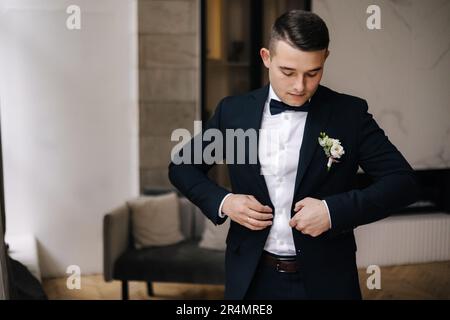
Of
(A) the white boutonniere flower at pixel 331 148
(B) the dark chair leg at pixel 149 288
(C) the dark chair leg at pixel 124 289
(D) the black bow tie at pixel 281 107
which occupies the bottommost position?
(B) the dark chair leg at pixel 149 288

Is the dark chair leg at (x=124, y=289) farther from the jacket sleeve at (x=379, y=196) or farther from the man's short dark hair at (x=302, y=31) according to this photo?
the man's short dark hair at (x=302, y=31)

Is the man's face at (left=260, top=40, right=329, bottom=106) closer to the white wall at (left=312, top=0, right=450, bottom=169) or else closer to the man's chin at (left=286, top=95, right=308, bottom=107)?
the man's chin at (left=286, top=95, right=308, bottom=107)

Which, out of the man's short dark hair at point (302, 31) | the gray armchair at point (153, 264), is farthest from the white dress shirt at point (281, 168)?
the gray armchair at point (153, 264)

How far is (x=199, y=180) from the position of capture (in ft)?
5.01

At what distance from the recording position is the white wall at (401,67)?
2451 mm

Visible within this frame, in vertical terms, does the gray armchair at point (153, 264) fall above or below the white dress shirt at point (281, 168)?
below

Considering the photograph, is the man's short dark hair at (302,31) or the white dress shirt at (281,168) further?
the white dress shirt at (281,168)

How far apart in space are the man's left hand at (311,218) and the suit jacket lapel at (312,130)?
13 centimetres

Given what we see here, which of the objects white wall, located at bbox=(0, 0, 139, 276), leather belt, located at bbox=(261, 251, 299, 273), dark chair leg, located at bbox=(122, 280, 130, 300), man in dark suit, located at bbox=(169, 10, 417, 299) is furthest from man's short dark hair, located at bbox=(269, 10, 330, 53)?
white wall, located at bbox=(0, 0, 139, 276)

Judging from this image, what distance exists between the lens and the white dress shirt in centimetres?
152

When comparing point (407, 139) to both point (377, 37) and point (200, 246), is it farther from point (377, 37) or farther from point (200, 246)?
point (200, 246)

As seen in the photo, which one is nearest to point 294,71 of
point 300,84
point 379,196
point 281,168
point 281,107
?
point 300,84

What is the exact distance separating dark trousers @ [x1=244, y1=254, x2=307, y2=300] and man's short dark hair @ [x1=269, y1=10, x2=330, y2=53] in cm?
64

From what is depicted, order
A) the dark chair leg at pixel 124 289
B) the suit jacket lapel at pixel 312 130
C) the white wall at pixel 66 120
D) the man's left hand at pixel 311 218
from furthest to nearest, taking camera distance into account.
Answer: the white wall at pixel 66 120
the dark chair leg at pixel 124 289
the suit jacket lapel at pixel 312 130
the man's left hand at pixel 311 218
